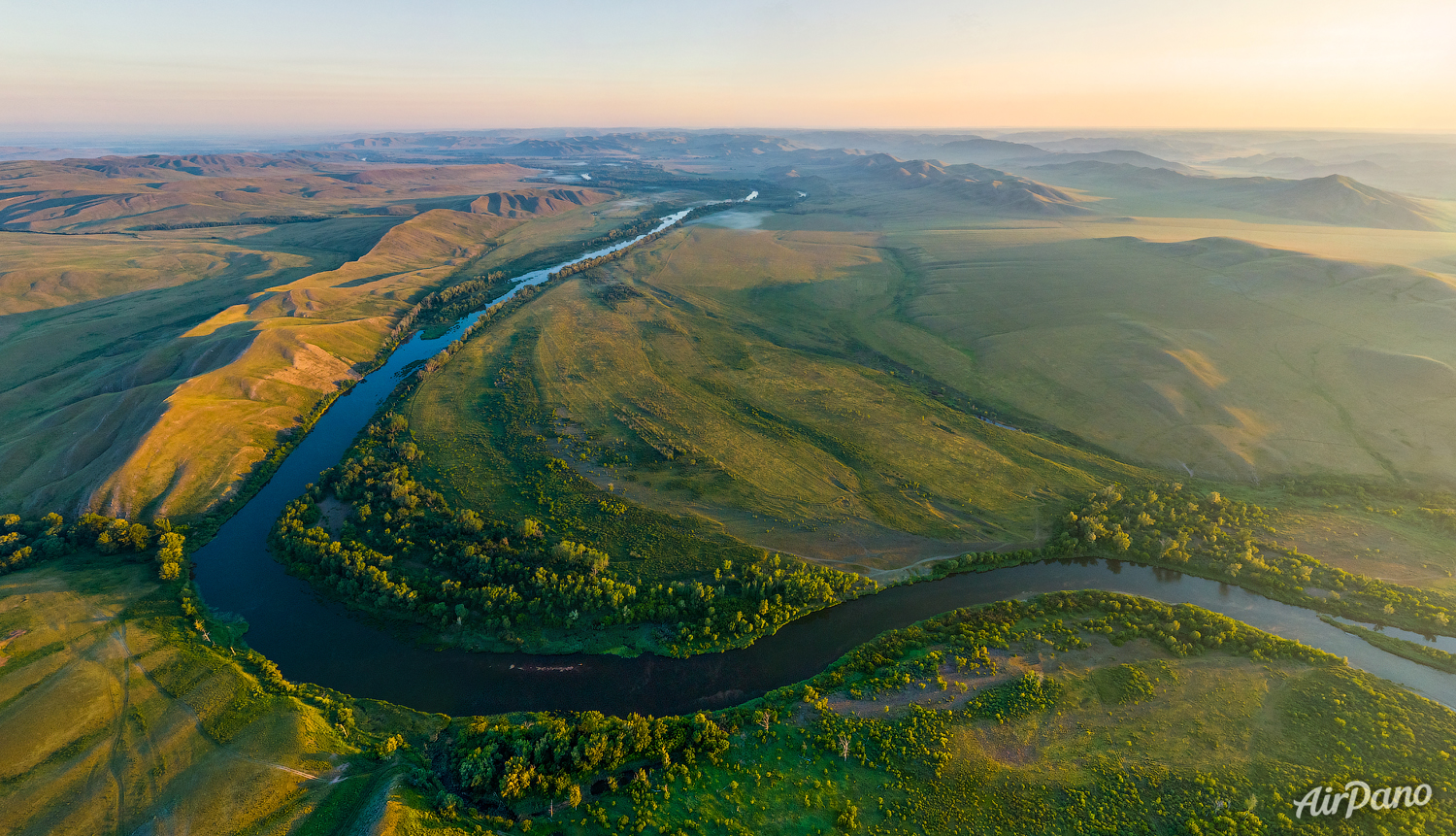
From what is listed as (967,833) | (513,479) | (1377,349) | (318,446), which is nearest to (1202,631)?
(967,833)

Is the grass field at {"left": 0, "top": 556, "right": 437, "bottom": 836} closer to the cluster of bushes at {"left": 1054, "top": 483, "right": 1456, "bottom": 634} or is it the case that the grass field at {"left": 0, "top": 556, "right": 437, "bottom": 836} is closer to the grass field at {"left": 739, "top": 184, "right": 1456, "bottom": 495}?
the cluster of bushes at {"left": 1054, "top": 483, "right": 1456, "bottom": 634}

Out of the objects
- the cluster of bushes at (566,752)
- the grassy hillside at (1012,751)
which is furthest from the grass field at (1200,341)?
the cluster of bushes at (566,752)

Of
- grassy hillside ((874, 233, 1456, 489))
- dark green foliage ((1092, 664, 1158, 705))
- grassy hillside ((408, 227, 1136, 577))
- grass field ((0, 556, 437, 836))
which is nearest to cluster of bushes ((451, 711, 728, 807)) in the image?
grass field ((0, 556, 437, 836))

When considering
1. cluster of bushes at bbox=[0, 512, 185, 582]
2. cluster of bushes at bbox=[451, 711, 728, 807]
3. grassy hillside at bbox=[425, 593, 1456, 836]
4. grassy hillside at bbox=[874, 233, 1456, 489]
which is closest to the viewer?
grassy hillside at bbox=[425, 593, 1456, 836]

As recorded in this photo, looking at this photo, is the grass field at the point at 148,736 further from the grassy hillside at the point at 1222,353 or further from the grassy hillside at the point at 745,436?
the grassy hillside at the point at 1222,353

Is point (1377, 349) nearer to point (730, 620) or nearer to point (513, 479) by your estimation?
point (730, 620)

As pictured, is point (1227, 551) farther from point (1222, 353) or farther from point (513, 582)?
point (513, 582)
